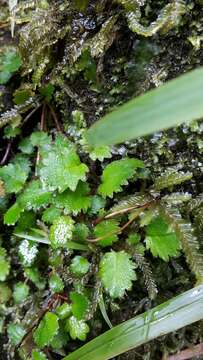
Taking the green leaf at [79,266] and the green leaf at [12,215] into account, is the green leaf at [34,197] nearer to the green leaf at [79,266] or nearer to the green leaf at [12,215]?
the green leaf at [12,215]

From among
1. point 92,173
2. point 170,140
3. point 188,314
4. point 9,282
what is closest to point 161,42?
point 170,140

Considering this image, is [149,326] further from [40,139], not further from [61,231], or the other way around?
[40,139]

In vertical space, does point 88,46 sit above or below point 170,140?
above

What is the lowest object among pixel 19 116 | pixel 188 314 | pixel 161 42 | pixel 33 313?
pixel 33 313

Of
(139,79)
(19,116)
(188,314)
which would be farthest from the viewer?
(19,116)

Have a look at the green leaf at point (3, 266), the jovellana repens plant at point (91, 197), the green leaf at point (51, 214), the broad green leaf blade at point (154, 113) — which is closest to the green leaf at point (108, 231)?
the jovellana repens plant at point (91, 197)

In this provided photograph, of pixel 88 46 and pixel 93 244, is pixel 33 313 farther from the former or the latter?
pixel 88 46
